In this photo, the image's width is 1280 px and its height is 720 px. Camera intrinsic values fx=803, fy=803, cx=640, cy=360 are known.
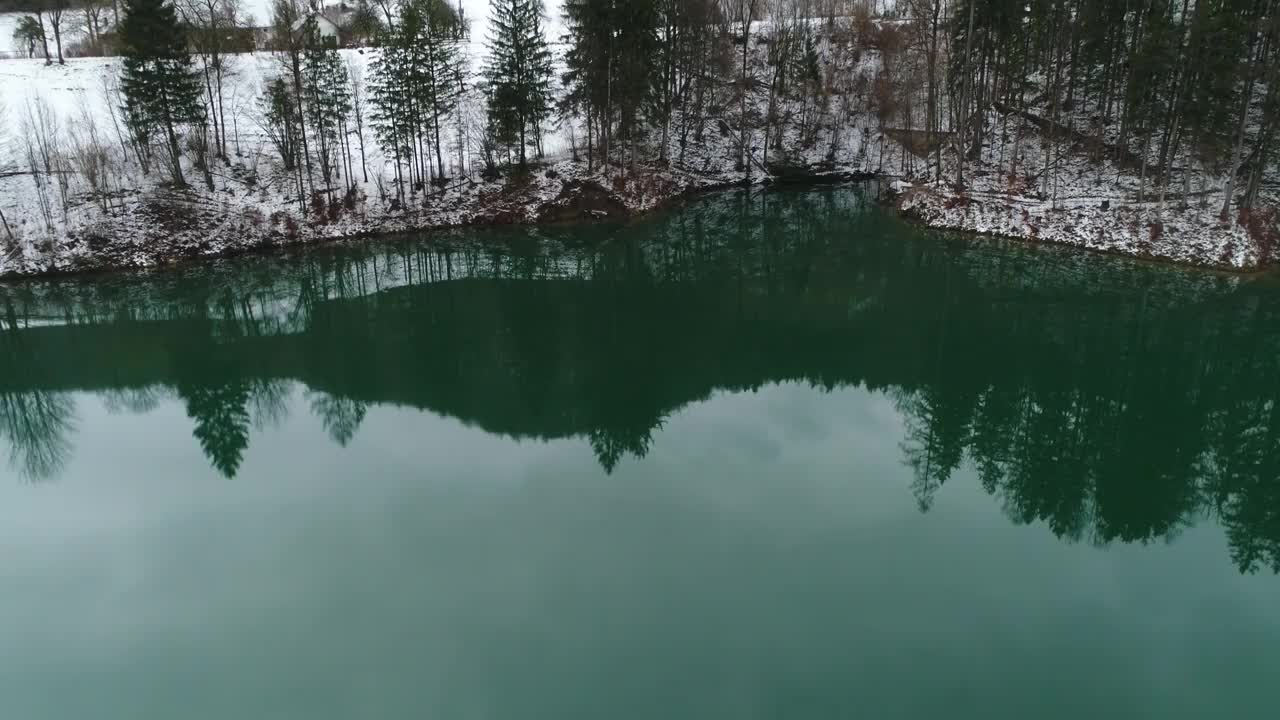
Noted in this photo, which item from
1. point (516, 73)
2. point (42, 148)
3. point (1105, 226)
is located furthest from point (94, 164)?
point (1105, 226)

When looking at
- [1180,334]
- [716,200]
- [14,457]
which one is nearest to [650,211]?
[716,200]

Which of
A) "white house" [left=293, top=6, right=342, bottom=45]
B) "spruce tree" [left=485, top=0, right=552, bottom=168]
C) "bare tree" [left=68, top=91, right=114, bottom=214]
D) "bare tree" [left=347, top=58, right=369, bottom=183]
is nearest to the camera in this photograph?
"bare tree" [left=68, top=91, right=114, bottom=214]

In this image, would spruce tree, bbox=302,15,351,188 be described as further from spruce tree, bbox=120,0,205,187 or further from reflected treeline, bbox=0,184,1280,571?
reflected treeline, bbox=0,184,1280,571

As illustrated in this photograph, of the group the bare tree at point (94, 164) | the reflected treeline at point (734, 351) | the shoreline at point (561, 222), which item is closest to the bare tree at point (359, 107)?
the shoreline at point (561, 222)

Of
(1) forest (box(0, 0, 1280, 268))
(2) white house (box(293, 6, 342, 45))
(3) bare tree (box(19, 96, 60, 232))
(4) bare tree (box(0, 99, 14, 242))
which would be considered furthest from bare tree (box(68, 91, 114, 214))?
(2) white house (box(293, 6, 342, 45))

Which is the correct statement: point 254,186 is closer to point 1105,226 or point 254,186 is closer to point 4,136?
point 4,136

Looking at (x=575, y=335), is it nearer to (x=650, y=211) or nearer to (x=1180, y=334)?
(x=650, y=211)
